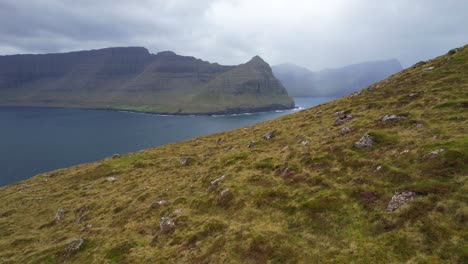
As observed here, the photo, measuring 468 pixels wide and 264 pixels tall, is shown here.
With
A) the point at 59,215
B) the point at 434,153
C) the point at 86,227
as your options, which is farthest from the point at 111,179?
the point at 434,153

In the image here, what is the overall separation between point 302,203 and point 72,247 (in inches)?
978

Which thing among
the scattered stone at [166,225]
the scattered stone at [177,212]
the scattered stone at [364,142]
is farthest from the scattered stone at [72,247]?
the scattered stone at [364,142]

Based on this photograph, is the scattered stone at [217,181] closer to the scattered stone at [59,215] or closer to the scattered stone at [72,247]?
the scattered stone at [72,247]

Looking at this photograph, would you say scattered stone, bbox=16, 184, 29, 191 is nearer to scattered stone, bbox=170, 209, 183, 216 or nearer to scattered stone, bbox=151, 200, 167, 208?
scattered stone, bbox=151, 200, 167, 208

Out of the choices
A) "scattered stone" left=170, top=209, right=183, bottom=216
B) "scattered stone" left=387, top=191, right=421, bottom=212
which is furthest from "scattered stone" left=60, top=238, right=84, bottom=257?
"scattered stone" left=387, top=191, right=421, bottom=212

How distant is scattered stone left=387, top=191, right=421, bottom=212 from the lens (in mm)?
19500

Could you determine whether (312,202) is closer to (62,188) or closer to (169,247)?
(169,247)

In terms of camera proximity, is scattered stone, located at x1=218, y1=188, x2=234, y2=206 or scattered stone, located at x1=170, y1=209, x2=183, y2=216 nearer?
scattered stone, located at x1=218, y1=188, x2=234, y2=206

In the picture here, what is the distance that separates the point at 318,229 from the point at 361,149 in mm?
13463

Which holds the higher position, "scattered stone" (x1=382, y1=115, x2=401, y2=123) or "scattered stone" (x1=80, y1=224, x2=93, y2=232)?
"scattered stone" (x1=382, y1=115, x2=401, y2=123)

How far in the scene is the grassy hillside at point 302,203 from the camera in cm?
1798

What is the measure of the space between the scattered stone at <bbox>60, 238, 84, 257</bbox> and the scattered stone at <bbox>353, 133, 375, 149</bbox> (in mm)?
32265

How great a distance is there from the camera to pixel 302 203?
24.3 meters

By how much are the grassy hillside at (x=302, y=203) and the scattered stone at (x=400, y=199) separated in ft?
0.35
